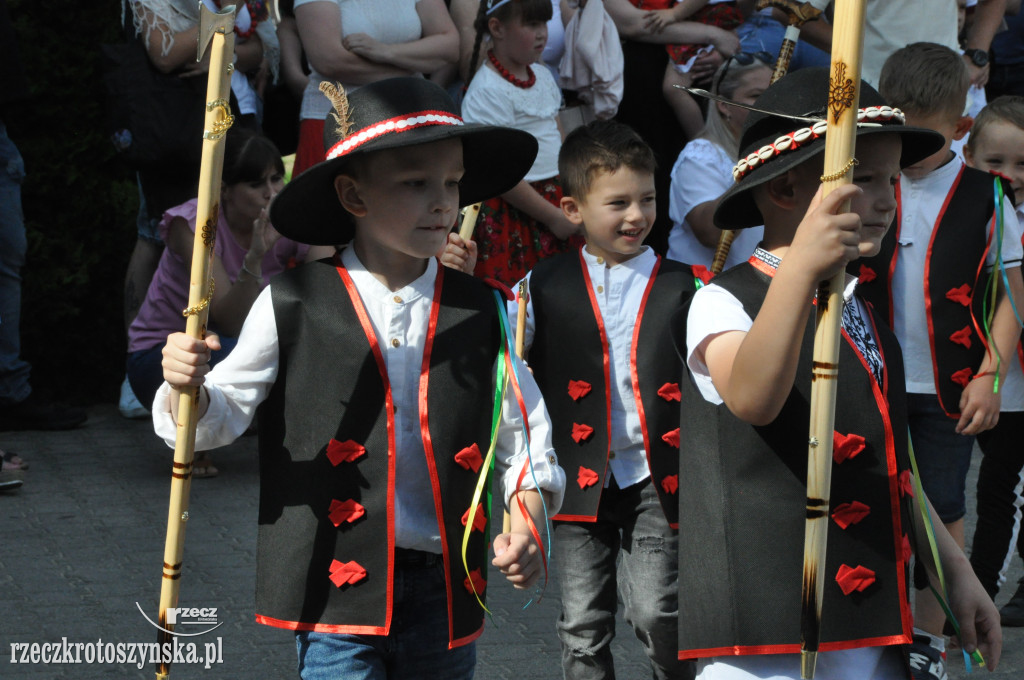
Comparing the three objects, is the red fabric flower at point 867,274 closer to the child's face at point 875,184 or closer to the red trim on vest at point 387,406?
the child's face at point 875,184

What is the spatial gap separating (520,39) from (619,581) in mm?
3180

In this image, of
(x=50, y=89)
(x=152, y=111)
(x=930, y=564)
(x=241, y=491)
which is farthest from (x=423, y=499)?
(x=50, y=89)

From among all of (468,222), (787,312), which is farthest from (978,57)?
(787,312)

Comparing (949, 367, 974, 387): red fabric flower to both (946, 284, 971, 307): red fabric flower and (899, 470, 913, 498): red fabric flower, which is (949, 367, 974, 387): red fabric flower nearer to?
(946, 284, 971, 307): red fabric flower

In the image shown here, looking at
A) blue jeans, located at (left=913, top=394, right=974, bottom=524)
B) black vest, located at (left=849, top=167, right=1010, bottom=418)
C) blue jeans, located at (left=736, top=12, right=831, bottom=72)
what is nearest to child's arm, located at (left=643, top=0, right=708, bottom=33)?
blue jeans, located at (left=736, top=12, right=831, bottom=72)

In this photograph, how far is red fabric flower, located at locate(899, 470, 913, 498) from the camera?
8.41 feet

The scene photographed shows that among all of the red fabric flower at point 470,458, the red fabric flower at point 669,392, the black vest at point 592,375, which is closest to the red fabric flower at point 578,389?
the black vest at point 592,375

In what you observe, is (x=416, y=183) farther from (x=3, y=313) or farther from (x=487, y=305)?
(x=3, y=313)

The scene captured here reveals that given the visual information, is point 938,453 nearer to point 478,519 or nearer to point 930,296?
point 930,296

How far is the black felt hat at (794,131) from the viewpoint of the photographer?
8.00ft

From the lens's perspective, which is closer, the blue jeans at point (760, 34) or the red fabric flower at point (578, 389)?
the red fabric flower at point (578, 389)

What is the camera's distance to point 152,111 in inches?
249

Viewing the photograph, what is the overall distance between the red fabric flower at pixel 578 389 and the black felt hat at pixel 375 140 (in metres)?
0.92

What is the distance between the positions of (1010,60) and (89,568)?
6.64 m
